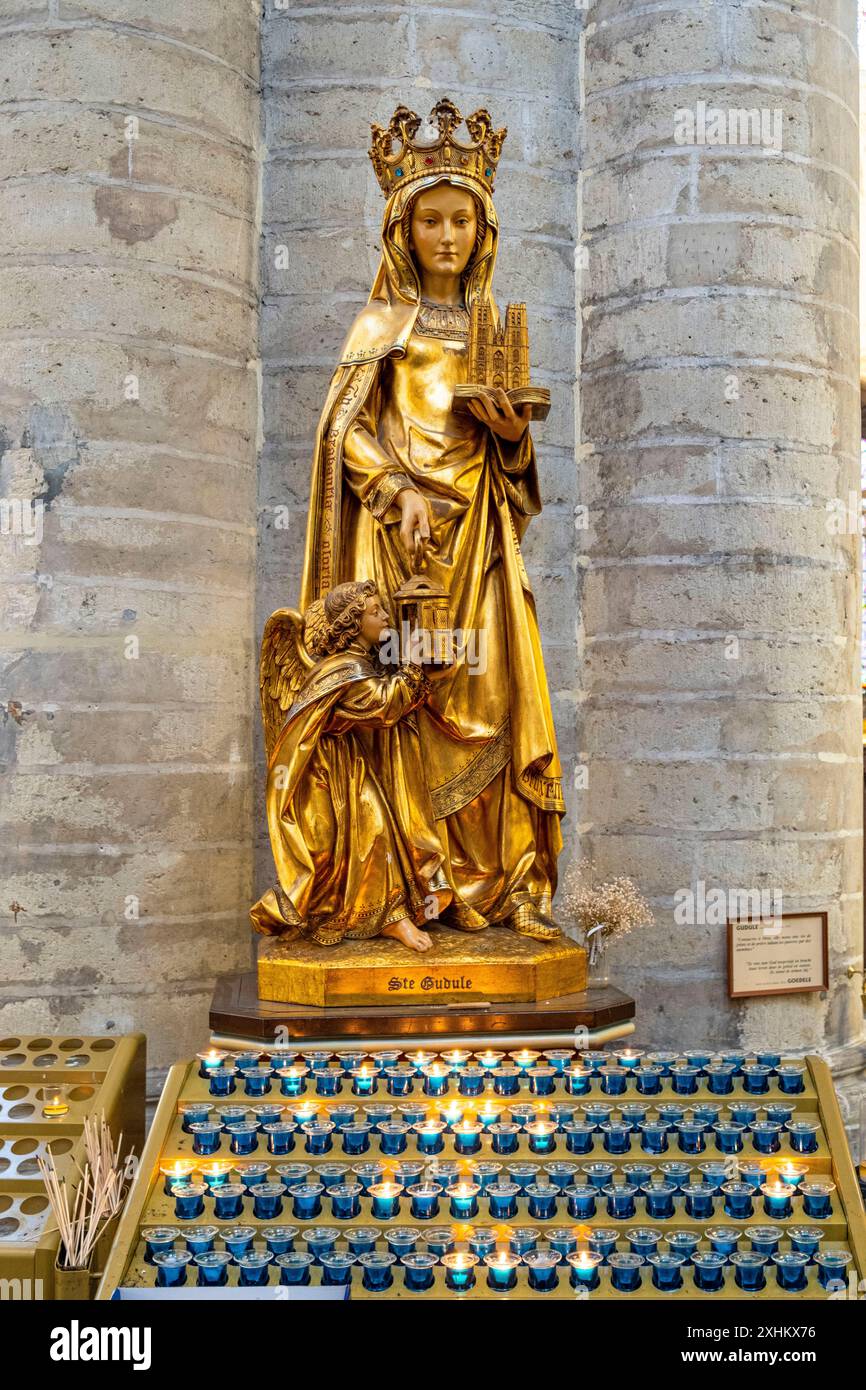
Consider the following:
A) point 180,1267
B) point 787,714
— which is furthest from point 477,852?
point 180,1267

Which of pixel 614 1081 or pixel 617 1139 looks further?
pixel 614 1081

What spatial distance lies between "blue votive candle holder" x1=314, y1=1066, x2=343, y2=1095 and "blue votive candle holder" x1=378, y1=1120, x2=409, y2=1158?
11.0 inches

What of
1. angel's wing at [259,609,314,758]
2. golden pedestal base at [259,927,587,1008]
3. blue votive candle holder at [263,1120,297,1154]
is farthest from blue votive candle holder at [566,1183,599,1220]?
angel's wing at [259,609,314,758]

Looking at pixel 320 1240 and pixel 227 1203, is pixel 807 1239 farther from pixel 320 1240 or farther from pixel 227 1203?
pixel 227 1203

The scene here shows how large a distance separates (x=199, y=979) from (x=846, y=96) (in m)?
4.70

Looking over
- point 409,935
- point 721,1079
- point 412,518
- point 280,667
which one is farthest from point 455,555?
point 721,1079

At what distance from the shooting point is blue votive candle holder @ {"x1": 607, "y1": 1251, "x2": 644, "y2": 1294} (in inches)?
108

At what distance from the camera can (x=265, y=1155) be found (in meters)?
3.29

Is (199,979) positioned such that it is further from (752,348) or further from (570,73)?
(570,73)

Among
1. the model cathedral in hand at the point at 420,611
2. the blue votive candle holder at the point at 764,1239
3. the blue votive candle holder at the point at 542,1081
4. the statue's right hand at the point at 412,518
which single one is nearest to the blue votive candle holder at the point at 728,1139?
the blue votive candle holder at the point at 764,1239

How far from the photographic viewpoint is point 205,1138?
327 centimetres

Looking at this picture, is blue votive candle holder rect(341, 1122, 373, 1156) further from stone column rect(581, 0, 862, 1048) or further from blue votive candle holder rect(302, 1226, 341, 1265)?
stone column rect(581, 0, 862, 1048)

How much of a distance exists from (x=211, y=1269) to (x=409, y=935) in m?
1.88
